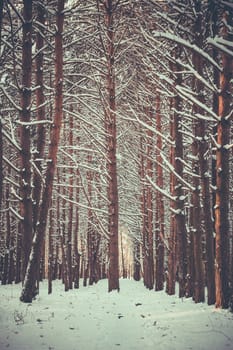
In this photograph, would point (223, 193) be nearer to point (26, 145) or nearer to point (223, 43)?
point (223, 43)

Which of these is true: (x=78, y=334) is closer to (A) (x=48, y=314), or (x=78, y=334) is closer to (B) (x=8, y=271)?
(A) (x=48, y=314)

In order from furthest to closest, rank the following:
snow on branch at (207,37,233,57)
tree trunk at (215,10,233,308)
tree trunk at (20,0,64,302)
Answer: tree trunk at (20,0,64,302)
tree trunk at (215,10,233,308)
snow on branch at (207,37,233,57)

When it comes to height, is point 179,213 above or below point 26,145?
below

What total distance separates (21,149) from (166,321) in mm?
5009

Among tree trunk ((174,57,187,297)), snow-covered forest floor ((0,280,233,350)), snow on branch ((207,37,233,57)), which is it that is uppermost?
snow on branch ((207,37,233,57))

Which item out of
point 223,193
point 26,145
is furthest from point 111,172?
point 223,193

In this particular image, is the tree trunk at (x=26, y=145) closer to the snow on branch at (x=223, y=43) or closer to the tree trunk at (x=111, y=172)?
the tree trunk at (x=111, y=172)

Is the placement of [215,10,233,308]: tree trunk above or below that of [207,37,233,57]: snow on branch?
below

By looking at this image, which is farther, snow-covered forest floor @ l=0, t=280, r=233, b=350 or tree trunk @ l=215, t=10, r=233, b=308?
tree trunk @ l=215, t=10, r=233, b=308

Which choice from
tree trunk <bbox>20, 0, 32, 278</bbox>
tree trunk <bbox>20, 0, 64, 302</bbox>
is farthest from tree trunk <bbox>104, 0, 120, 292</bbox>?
tree trunk <bbox>20, 0, 32, 278</bbox>

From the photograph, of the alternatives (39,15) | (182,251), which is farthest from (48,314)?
(39,15)

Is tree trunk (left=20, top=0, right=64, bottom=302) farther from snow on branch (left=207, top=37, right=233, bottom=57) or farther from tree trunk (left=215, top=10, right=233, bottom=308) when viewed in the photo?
snow on branch (left=207, top=37, right=233, bottom=57)

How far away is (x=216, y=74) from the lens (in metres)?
8.24

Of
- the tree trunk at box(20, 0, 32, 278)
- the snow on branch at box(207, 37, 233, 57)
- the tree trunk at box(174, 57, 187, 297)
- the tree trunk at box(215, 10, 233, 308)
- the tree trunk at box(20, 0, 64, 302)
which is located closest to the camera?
the snow on branch at box(207, 37, 233, 57)
